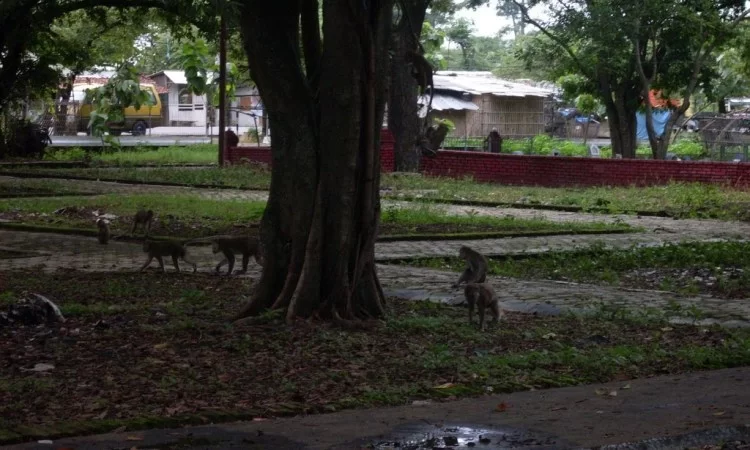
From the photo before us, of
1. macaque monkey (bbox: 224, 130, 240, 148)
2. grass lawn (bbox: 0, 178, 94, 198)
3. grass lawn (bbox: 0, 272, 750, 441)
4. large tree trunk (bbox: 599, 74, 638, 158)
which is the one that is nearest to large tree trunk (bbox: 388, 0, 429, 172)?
macaque monkey (bbox: 224, 130, 240, 148)

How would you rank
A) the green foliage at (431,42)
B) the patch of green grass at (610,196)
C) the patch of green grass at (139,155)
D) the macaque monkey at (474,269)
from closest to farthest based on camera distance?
the macaque monkey at (474,269) < the patch of green grass at (610,196) < the patch of green grass at (139,155) < the green foliage at (431,42)

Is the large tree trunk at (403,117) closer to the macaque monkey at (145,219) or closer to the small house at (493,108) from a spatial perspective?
the small house at (493,108)

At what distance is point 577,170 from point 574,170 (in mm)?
92

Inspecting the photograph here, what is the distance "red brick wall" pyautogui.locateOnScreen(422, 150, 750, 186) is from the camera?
97.9 ft

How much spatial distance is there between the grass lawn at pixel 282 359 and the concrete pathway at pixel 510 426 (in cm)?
28

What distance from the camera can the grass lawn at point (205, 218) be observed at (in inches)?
793

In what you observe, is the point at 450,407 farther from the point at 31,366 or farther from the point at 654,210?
the point at 654,210

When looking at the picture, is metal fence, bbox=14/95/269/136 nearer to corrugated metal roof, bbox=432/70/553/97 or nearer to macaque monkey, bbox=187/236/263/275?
corrugated metal roof, bbox=432/70/553/97

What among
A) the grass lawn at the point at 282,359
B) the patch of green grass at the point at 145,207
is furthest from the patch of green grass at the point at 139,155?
the grass lawn at the point at 282,359

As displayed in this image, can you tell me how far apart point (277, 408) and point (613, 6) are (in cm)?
2802

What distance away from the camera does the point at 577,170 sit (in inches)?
1259

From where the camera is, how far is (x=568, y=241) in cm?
1898

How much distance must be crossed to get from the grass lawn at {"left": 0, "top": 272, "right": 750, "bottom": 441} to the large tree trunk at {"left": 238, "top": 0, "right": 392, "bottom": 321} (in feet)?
1.33

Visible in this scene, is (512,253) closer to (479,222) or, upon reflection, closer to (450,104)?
(479,222)
